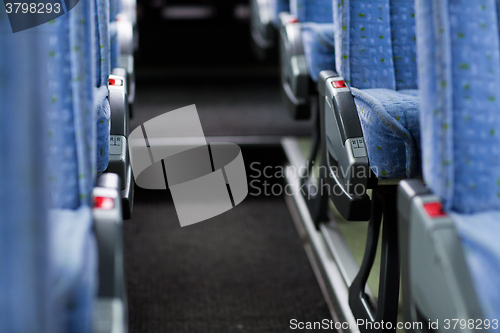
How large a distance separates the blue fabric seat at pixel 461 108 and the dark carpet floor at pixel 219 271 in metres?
0.82

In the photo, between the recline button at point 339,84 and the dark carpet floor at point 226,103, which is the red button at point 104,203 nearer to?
the recline button at point 339,84

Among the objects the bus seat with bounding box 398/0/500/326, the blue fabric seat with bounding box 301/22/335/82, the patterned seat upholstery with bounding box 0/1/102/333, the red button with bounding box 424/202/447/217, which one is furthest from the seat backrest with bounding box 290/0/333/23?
the patterned seat upholstery with bounding box 0/1/102/333

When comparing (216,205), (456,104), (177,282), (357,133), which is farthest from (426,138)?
(216,205)

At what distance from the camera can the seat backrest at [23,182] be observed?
0.46 metres

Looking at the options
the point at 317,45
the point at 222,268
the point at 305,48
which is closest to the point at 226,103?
the point at 305,48

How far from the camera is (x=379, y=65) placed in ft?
4.28

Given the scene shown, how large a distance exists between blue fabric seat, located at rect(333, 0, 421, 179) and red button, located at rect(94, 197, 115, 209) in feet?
1.94

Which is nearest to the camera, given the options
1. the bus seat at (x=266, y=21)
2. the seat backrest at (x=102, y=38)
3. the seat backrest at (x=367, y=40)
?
the seat backrest at (x=102, y=38)

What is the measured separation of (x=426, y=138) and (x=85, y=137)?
0.55m

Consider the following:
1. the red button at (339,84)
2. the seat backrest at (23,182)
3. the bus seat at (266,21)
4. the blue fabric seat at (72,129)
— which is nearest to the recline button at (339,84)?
the red button at (339,84)

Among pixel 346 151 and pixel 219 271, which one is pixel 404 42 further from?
pixel 219 271

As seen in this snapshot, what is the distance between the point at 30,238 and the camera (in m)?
0.48

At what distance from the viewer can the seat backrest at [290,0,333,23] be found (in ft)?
6.57

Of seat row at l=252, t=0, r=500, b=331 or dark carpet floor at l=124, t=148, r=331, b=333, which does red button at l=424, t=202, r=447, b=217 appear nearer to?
seat row at l=252, t=0, r=500, b=331
